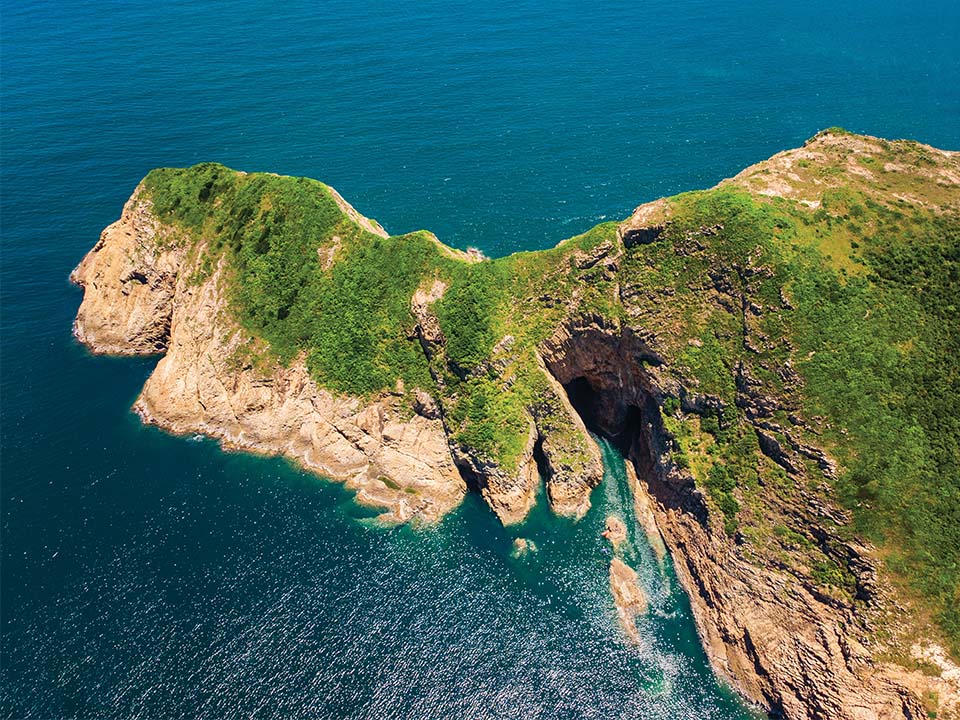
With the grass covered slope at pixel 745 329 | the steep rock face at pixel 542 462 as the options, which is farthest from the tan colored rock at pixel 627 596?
the grass covered slope at pixel 745 329

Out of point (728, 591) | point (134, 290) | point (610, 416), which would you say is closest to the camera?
point (728, 591)

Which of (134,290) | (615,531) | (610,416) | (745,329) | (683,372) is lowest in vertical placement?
(615,531)

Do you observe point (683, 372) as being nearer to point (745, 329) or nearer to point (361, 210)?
point (745, 329)

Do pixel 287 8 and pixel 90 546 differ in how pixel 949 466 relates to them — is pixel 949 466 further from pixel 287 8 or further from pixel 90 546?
pixel 287 8

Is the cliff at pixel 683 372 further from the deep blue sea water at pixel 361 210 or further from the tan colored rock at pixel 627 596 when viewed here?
the deep blue sea water at pixel 361 210

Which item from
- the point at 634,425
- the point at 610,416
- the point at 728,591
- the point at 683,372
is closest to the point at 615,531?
the point at 728,591

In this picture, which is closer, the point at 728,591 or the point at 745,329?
the point at 728,591
